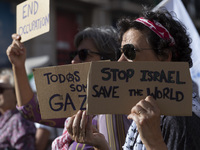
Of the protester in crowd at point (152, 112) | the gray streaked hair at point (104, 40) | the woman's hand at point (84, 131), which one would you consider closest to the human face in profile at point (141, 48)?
the protester in crowd at point (152, 112)

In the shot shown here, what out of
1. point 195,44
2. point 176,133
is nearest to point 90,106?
point 176,133

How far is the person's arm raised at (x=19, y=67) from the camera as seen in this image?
7.20 feet

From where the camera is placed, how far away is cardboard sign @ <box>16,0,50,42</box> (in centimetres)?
189

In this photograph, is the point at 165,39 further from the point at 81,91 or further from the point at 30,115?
the point at 30,115

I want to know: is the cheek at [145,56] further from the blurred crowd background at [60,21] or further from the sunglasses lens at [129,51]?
the blurred crowd background at [60,21]

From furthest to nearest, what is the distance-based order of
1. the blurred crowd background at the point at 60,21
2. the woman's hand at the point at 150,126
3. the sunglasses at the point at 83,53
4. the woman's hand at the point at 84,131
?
the blurred crowd background at the point at 60,21
the sunglasses at the point at 83,53
the woman's hand at the point at 84,131
the woman's hand at the point at 150,126

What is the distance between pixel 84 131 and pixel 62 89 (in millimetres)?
235

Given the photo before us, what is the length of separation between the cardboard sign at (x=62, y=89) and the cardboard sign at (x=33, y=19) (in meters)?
0.35

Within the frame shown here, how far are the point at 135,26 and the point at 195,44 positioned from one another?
3.41ft

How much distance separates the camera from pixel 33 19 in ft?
6.59

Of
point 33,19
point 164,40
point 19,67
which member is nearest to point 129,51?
point 164,40

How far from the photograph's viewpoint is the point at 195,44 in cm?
263

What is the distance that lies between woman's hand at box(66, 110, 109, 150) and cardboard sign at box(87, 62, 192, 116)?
0.24 meters

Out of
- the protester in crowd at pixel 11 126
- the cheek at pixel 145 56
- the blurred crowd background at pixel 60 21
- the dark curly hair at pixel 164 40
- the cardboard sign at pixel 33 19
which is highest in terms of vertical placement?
the blurred crowd background at pixel 60 21
